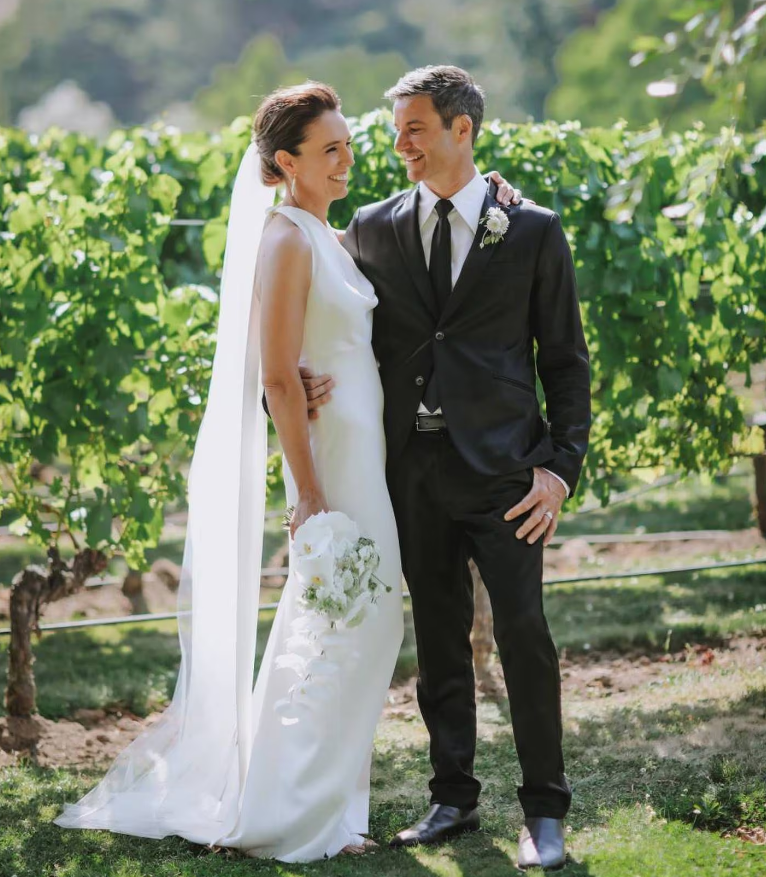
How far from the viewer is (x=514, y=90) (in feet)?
170

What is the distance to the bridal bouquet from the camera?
128 inches

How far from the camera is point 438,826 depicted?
3.48m

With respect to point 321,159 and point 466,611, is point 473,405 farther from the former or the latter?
point 321,159

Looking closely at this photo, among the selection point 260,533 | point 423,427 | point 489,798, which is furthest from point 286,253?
point 489,798

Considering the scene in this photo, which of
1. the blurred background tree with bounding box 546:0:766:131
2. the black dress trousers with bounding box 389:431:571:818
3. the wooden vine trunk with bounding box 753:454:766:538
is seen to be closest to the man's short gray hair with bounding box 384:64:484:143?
the black dress trousers with bounding box 389:431:571:818

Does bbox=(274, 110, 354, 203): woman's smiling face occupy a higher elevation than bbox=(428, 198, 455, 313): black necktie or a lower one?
higher

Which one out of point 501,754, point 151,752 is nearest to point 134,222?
point 151,752

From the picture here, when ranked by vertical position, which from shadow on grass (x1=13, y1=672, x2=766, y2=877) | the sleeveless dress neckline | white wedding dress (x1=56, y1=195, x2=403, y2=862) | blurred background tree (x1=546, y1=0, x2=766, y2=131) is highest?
blurred background tree (x1=546, y1=0, x2=766, y2=131)

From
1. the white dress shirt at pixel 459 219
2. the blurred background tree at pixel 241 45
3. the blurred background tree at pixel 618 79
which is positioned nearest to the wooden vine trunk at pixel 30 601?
the white dress shirt at pixel 459 219

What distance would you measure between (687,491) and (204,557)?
756 cm

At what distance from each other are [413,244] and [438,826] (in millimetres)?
1669

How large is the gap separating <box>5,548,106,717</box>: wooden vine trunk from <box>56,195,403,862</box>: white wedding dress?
1309 mm

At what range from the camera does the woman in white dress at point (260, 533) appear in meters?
3.36

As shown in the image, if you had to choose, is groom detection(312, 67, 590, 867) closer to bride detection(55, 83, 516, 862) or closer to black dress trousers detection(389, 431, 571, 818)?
black dress trousers detection(389, 431, 571, 818)
